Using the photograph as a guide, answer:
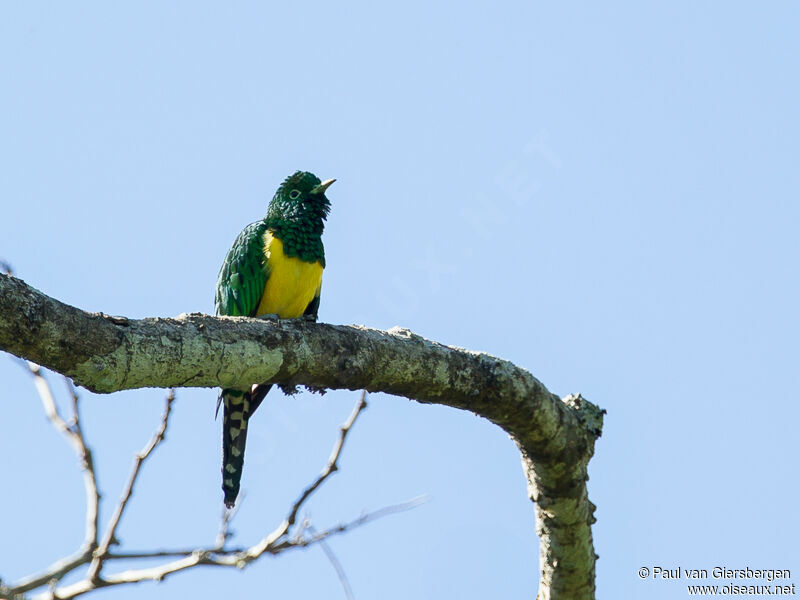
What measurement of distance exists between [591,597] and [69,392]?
2491mm

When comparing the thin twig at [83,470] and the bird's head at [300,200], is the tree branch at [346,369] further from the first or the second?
the bird's head at [300,200]

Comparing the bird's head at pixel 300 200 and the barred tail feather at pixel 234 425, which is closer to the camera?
the barred tail feather at pixel 234 425

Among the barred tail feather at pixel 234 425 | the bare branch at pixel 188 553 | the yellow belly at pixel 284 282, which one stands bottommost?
the bare branch at pixel 188 553

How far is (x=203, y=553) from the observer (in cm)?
313

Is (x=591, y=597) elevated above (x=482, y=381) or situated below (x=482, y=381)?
below

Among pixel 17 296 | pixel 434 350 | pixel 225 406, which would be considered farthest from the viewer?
pixel 225 406

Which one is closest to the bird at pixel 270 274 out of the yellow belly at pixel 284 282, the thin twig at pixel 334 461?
the yellow belly at pixel 284 282

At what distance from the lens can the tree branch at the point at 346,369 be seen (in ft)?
10.1

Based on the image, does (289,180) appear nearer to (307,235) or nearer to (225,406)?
(307,235)

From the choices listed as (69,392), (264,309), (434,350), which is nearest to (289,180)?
(264,309)

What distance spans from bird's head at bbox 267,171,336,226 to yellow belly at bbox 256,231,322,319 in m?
0.39

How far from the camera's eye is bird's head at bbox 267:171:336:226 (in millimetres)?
6508

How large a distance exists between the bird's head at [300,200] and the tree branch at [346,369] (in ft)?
8.09

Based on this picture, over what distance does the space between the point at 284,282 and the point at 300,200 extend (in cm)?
80
